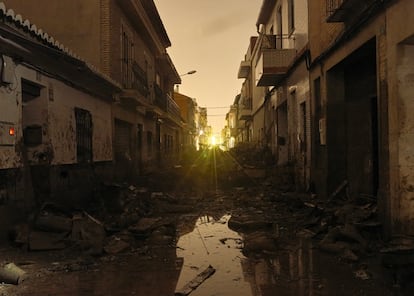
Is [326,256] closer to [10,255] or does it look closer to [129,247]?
[129,247]

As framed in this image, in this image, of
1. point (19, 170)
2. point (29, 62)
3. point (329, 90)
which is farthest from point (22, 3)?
point (329, 90)

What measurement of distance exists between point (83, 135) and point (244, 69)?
940 inches

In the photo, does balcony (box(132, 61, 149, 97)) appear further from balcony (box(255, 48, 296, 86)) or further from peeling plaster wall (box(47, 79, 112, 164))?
balcony (box(255, 48, 296, 86))

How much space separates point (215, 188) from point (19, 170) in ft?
32.7


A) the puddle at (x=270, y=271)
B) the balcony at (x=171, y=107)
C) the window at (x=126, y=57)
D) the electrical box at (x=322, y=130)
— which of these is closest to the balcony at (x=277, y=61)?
the electrical box at (x=322, y=130)

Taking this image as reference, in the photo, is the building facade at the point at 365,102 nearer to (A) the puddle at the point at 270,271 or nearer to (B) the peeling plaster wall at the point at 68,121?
(A) the puddle at the point at 270,271

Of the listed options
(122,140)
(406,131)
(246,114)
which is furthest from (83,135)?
(246,114)

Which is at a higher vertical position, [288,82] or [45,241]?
[288,82]

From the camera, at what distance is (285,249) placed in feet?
22.8

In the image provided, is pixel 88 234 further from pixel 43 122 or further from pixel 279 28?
pixel 279 28

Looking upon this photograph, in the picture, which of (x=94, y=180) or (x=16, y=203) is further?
(x=94, y=180)

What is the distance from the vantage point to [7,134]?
6.96 meters

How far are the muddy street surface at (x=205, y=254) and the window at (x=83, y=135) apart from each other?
1.34m

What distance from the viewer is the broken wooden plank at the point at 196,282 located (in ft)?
16.0
